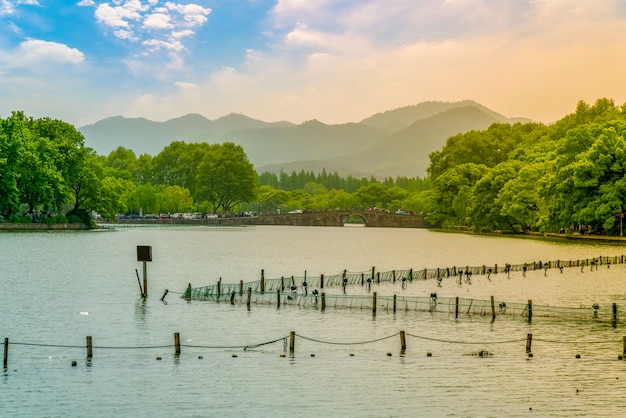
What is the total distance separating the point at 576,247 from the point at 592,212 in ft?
27.4

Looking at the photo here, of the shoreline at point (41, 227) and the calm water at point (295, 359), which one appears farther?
the shoreline at point (41, 227)

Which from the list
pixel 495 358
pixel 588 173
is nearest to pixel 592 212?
pixel 588 173

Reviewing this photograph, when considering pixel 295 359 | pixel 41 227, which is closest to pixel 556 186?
pixel 295 359

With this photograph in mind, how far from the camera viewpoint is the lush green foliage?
357 ft

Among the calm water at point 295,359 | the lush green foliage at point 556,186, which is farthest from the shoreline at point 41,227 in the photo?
the lush green foliage at point 556,186

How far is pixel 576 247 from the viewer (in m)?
104

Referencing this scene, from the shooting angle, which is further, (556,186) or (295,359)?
(556,186)

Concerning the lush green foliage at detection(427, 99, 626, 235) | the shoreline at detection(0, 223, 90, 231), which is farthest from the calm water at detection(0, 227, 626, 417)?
the shoreline at detection(0, 223, 90, 231)

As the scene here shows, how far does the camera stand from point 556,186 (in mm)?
114938

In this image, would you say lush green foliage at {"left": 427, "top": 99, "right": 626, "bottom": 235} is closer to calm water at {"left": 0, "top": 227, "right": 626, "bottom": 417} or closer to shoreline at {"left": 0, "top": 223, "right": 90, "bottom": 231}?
calm water at {"left": 0, "top": 227, "right": 626, "bottom": 417}

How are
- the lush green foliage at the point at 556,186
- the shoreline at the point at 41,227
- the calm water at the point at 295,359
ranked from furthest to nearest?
1. the shoreline at the point at 41,227
2. the lush green foliage at the point at 556,186
3. the calm water at the point at 295,359

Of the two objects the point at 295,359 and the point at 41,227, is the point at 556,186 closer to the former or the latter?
the point at 295,359

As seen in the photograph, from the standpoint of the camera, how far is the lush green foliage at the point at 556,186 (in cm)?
10881

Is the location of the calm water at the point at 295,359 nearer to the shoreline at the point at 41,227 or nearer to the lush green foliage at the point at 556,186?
the lush green foliage at the point at 556,186
